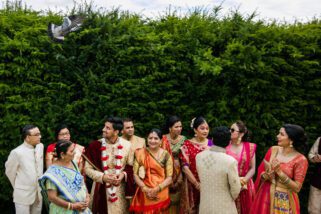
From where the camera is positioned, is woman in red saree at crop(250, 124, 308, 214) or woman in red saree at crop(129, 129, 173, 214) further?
woman in red saree at crop(129, 129, 173, 214)

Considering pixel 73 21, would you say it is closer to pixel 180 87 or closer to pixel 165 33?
pixel 165 33

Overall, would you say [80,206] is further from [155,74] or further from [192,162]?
[155,74]

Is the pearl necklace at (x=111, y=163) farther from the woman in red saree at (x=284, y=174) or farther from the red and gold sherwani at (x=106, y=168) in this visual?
the woman in red saree at (x=284, y=174)

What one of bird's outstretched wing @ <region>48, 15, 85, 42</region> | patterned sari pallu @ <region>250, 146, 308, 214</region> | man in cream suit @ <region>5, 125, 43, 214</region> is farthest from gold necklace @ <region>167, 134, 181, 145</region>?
bird's outstretched wing @ <region>48, 15, 85, 42</region>

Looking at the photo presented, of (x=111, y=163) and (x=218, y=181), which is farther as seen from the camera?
(x=111, y=163)

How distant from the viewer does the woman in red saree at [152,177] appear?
5.76m

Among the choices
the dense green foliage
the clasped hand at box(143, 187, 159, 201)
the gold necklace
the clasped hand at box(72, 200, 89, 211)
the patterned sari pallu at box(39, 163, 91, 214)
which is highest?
the dense green foliage

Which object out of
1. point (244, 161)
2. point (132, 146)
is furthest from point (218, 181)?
point (132, 146)

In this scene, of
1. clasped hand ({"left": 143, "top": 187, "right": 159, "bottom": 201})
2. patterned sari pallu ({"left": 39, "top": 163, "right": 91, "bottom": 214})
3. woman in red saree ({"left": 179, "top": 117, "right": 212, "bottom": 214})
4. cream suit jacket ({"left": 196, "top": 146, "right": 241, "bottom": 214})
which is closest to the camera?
patterned sari pallu ({"left": 39, "top": 163, "right": 91, "bottom": 214})

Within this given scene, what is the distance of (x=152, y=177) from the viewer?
5.80 metres

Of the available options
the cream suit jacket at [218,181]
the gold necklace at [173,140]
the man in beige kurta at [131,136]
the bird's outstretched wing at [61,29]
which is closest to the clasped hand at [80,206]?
the cream suit jacket at [218,181]

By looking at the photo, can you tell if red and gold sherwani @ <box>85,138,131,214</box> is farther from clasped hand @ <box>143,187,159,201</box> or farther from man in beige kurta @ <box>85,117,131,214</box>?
clasped hand @ <box>143,187,159,201</box>

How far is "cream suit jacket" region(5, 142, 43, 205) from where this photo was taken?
5.83 metres

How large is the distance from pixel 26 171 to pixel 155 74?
8.06 ft
